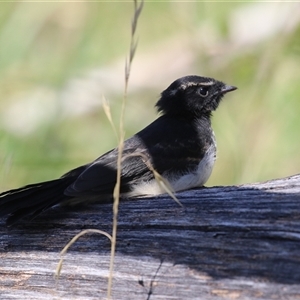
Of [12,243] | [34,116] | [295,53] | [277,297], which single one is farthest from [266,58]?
[277,297]

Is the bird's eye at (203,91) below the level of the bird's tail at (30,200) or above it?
above

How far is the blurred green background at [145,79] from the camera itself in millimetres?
6836

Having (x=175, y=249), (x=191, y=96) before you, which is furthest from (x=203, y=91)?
(x=175, y=249)

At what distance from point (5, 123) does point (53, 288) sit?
4055 mm

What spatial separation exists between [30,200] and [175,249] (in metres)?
1.21

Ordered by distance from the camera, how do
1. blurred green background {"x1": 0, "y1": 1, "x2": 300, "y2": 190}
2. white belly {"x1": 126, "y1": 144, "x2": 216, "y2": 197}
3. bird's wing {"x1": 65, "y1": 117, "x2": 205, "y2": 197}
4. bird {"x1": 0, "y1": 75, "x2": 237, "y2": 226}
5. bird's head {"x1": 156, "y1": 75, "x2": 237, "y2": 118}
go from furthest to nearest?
blurred green background {"x1": 0, "y1": 1, "x2": 300, "y2": 190}
bird's head {"x1": 156, "y1": 75, "x2": 237, "y2": 118}
white belly {"x1": 126, "y1": 144, "x2": 216, "y2": 197}
bird's wing {"x1": 65, "y1": 117, "x2": 205, "y2": 197}
bird {"x1": 0, "y1": 75, "x2": 237, "y2": 226}

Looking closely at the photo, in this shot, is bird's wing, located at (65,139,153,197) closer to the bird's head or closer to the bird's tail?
the bird's tail

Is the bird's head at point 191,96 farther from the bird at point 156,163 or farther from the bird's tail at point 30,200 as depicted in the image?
the bird's tail at point 30,200

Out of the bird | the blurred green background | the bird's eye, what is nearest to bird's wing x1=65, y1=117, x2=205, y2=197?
the bird

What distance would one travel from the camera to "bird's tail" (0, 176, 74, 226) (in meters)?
3.84

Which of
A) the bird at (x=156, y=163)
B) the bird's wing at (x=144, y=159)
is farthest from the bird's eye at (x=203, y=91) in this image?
the bird's wing at (x=144, y=159)

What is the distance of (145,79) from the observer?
7742mm

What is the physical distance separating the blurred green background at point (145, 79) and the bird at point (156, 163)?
113 cm

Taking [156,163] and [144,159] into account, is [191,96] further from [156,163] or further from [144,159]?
[144,159]
